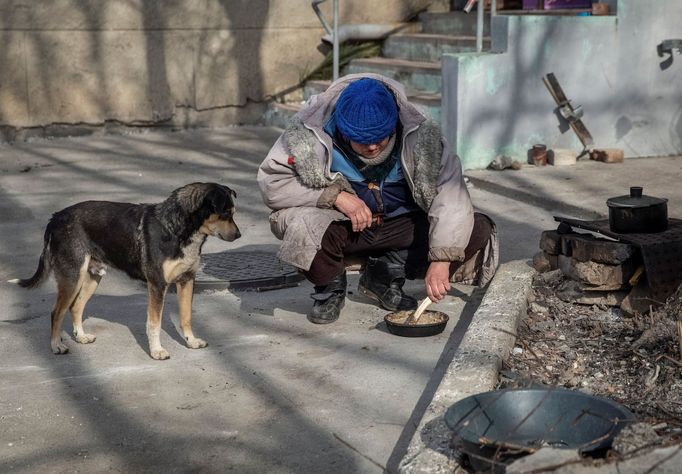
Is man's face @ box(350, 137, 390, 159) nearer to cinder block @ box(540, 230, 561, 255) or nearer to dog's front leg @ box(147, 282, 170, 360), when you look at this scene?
cinder block @ box(540, 230, 561, 255)

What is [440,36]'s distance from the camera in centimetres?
1124

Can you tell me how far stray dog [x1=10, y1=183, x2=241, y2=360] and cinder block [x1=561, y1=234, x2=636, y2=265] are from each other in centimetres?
171

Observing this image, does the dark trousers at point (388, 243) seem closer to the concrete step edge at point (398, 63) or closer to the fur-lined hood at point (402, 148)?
the fur-lined hood at point (402, 148)

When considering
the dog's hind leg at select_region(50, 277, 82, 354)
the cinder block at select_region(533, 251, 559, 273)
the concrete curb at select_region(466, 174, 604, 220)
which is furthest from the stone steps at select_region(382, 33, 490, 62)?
the dog's hind leg at select_region(50, 277, 82, 354)

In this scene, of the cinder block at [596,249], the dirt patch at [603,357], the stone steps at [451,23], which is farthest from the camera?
the stone steps at [451,23]

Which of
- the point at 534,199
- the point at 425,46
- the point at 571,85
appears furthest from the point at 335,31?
the point at 534,199

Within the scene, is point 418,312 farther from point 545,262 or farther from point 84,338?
point 84,338

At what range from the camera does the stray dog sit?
4992 millimetres

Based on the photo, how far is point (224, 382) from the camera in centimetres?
467

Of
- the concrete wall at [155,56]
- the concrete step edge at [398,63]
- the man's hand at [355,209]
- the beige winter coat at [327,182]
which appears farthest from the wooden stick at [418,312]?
the concrete wall at [155,56]

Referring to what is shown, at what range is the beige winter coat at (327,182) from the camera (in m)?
5.17

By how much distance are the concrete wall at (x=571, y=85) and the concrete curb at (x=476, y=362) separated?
362cm

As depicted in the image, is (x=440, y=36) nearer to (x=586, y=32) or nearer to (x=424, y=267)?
(x=586, y=32)

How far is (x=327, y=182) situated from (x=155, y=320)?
111cm
